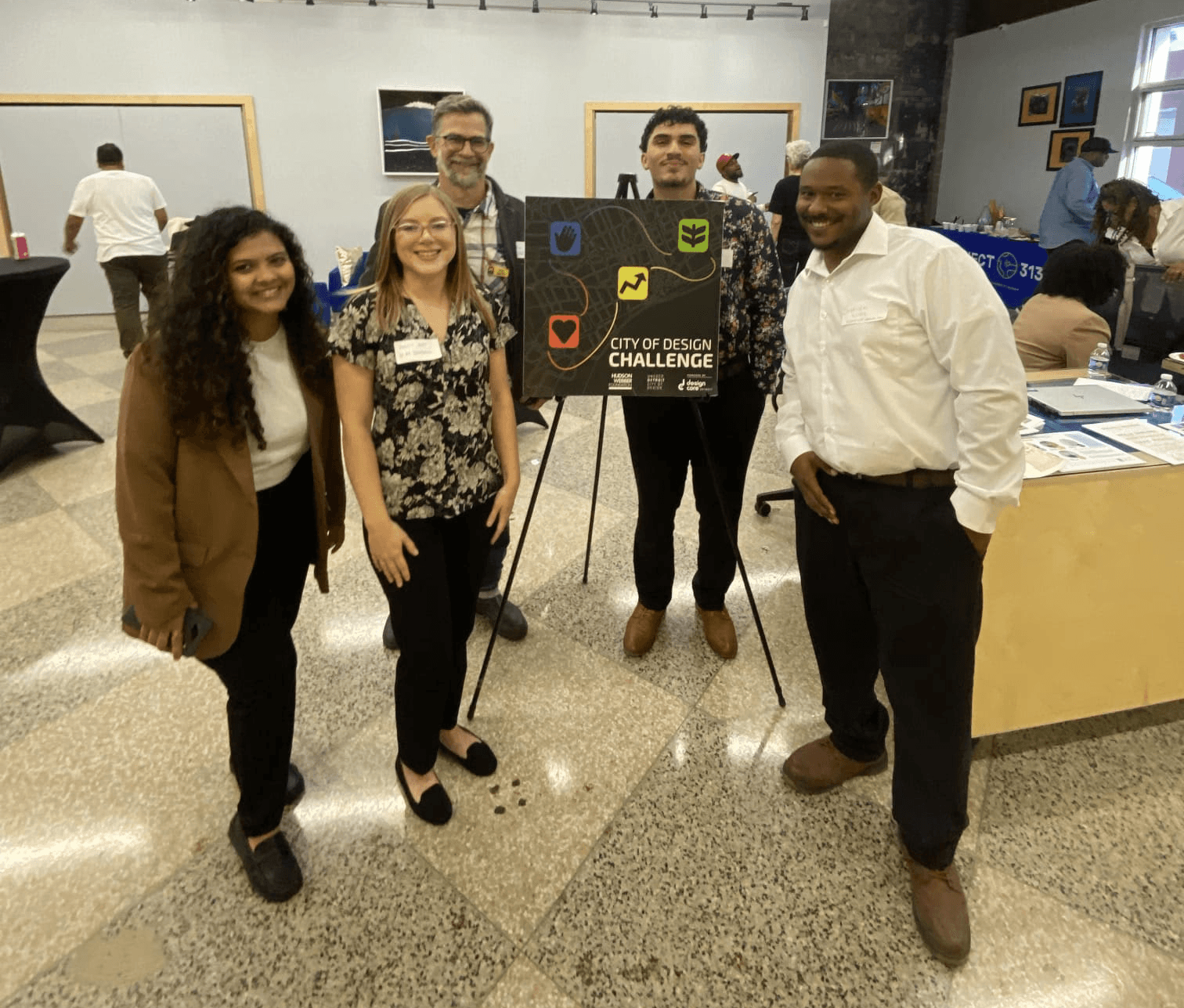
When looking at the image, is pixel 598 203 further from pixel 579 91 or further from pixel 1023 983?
pixel 579 91

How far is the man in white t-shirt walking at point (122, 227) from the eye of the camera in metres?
5.96

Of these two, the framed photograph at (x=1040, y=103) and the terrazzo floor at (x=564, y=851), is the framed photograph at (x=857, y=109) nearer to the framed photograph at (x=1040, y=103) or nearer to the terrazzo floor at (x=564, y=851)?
the framed photograph at (x=1040, y=103)

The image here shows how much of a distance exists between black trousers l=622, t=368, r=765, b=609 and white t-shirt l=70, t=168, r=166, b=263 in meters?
5.49

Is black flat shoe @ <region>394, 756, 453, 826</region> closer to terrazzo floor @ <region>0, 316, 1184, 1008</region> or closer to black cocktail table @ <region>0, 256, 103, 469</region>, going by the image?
terrazzo floor @ <region>0, 316, 1184, 1008</region>

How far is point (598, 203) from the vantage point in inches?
78.7

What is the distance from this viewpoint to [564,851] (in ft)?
6.14

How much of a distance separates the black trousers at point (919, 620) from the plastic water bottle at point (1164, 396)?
1.47 metres

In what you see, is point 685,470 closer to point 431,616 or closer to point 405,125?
point 431,616

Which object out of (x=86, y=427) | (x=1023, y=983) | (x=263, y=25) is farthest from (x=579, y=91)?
(x=1023, y=983)

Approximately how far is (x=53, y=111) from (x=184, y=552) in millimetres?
8170

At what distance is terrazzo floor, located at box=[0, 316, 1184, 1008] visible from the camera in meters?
1.57

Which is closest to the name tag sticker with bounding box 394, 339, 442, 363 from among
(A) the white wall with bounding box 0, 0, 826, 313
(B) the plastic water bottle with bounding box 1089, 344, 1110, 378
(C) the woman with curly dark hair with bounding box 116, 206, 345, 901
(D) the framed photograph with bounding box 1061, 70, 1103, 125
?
(C) the woman with curly dark hair with bounding box 116, 206, 345, 901

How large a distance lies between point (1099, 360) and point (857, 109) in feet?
27.4

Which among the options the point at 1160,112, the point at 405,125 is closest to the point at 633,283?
the point at 405,125
